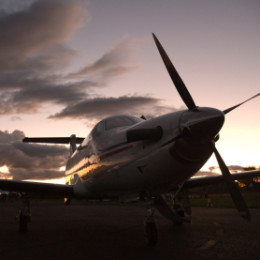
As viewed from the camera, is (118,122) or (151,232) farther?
(118,122)

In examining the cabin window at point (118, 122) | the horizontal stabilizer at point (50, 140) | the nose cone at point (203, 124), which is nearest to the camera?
the nose cone at point (203, 124)

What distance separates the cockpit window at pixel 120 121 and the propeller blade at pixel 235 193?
2.47 m

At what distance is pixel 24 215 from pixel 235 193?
23.8 feet

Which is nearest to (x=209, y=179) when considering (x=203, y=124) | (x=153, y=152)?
(x=153, y=152)

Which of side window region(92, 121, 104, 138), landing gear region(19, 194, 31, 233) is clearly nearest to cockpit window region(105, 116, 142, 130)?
side window region(92, 121, 104, 138)

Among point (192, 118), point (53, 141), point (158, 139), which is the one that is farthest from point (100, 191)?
point (53, 141)

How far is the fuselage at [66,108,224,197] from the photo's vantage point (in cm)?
568

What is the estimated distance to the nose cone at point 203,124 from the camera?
550 centimetres

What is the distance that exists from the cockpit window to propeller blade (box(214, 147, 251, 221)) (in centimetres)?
247

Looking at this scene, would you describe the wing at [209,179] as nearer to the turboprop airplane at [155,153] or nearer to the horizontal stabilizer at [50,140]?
the turboprop airplane at [155,153]

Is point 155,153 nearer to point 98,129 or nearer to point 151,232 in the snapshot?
point 151,232


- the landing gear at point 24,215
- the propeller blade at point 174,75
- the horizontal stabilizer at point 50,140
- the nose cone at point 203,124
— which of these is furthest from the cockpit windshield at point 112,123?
the horizontal stabilizer at point 50,140

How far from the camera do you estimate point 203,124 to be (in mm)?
5523

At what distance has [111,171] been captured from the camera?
7.87 m
